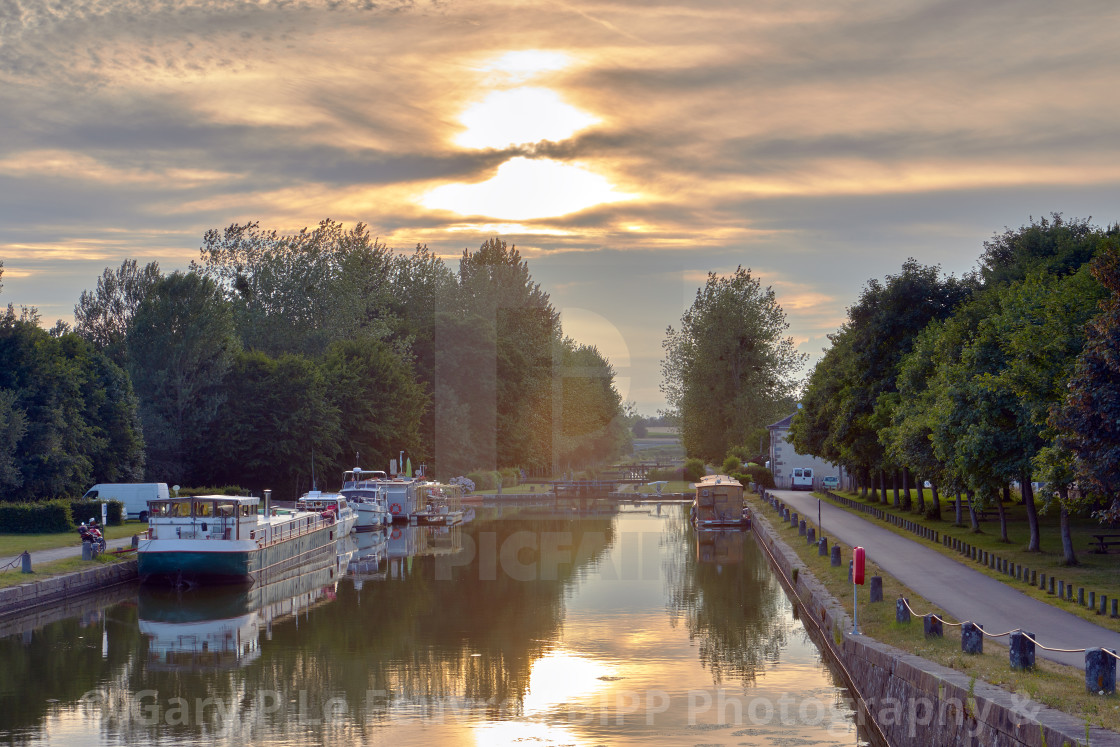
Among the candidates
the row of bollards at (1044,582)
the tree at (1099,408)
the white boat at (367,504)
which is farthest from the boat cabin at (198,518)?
the tree at (1099,408)

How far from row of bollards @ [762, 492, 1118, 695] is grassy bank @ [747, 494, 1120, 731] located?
19 cm

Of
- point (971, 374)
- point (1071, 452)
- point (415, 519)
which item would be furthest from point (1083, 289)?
point (415, 519)

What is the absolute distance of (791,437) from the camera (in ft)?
280

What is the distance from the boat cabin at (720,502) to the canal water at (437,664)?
1712 cm

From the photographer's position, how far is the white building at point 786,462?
9975cm

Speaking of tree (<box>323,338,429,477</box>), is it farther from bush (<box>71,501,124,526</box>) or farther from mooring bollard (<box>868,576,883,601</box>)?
mooring bollard (<box>868,576,883,601</box>)

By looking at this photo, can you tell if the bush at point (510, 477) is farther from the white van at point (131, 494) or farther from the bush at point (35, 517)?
the bush at point (35, 517)

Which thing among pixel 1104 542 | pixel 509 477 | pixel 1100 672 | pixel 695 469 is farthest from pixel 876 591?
pixel 509 477

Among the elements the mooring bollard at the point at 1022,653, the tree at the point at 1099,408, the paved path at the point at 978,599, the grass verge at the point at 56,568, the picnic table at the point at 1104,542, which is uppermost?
the tree at the point at 1099,408

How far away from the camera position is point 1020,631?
17.3 m

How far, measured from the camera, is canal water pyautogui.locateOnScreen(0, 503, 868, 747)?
21.9 metres

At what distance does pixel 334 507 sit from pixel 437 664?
3515 centimetres

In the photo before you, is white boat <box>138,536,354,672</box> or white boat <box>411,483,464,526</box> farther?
white boat <box>411,483,464,526</box>

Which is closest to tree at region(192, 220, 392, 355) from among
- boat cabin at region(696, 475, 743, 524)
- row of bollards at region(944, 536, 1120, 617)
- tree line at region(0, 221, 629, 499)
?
tree line at region(0, 221, 629, 499)
